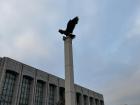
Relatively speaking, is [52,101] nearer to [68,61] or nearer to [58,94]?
[58,94]

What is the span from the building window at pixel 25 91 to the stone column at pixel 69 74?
103ft

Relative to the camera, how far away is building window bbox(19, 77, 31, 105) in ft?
163

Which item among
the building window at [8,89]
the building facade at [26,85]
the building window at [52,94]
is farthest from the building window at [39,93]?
the building window at [8,89]

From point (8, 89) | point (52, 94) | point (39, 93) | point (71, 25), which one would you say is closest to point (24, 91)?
point (8, 89)

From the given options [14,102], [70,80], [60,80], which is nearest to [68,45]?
[70,80]

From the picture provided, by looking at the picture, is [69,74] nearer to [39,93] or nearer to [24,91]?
[24,91]

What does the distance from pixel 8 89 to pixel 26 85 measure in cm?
655

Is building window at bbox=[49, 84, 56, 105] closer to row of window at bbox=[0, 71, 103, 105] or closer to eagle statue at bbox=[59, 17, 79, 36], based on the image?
row of window at bbox=[0, 71, 103, 105]

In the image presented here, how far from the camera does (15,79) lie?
4906cm

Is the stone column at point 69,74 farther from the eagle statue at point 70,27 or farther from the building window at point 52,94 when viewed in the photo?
the building window at point 52,94

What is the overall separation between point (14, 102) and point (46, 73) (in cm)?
1538

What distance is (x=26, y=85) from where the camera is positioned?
5228 cm

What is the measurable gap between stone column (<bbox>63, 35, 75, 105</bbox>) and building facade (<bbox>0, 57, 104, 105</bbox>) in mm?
20255

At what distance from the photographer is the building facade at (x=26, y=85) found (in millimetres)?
45969
